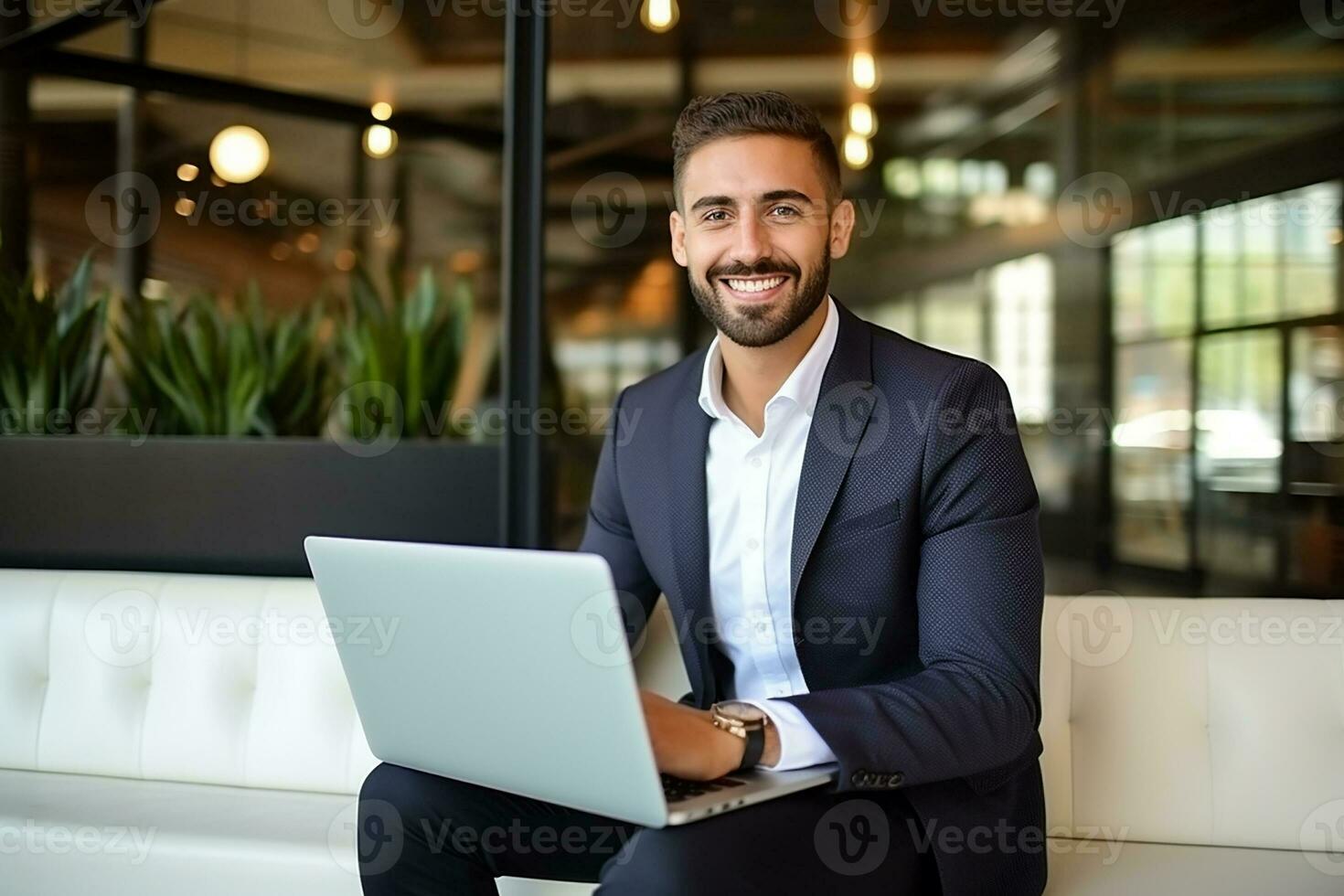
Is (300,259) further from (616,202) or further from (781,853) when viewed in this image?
(781,853)

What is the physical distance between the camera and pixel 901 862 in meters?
1.36

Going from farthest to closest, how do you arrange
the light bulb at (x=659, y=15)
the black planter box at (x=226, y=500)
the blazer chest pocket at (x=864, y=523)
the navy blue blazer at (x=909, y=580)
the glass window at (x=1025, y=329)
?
the glass window at (x=1025, y=329), the light bulb at (x=659, y=15), the black planter box at (x=226, y=500), the blazer chest pocket at (x=864, y=523), the navy blue blazer at (x=909, y=580)

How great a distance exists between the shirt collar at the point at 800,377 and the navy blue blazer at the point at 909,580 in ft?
0.07

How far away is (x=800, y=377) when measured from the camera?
161cm

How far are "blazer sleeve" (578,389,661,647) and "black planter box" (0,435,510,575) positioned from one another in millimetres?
777

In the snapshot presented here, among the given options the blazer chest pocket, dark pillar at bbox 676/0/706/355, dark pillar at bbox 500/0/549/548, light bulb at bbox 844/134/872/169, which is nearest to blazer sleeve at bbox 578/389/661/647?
the blazer chest pocket

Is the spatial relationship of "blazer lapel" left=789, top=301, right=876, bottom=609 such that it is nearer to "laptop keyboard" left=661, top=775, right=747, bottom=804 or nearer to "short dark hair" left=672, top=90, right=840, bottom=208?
"short dark hair" left=672, top=90, right=840, bottom=208

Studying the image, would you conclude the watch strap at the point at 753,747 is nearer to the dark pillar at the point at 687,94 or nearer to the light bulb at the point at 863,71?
the dark pillar at the point at 687,94

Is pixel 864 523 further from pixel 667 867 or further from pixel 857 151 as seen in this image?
pixel 857 151

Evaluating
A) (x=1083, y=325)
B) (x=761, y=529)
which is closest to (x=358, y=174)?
(x=1083, y=325)

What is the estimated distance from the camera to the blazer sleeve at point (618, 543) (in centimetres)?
181

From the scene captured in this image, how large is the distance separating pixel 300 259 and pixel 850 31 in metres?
3.45

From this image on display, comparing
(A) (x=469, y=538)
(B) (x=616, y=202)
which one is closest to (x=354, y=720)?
(A) (x=469, y=538)

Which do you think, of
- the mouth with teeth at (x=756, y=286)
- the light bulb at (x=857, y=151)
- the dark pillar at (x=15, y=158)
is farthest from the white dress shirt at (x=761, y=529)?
the light bulb at (x=857, y=151)
